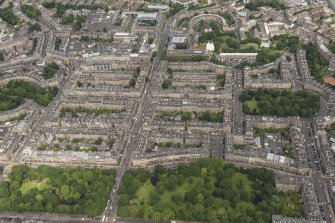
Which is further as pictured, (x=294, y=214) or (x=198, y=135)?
(x=198, y=135)

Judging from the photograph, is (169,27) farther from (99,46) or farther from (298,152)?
(298,152)

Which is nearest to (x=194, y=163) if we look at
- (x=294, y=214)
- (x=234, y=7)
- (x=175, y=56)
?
(x=294, y=214)

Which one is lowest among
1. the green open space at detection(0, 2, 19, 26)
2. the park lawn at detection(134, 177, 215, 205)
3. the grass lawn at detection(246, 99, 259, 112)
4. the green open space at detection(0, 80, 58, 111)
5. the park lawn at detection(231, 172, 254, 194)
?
the grass lawn at detection(246, 99, 259, 112)

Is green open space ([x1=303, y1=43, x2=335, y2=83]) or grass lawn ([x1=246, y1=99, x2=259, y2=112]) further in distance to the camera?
green open space ([x1=303, y1=43, x2=335, y2=83])

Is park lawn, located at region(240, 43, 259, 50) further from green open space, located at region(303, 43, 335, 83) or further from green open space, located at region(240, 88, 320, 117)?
green open space, located at region(240, 88, 320, 117)

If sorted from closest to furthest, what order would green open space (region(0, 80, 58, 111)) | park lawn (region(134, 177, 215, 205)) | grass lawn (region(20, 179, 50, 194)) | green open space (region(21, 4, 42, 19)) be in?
1. park lawn (region(134, 177, 215, 205))
2. grass lawn (region(20, 179, 50, 194))
3. green open space (region(0, 80, 58, 111))
4. green open space (region(21, 4, 42, 19))

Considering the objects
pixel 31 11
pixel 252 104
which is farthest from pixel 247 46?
pixel 31 11

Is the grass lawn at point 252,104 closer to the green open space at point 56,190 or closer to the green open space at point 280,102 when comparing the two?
the green open space at point 280,102

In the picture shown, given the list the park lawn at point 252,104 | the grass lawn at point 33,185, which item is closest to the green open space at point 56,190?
the grass lawn at point 33,185

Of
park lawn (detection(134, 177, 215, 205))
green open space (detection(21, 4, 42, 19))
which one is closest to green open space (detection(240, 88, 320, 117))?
park lawn (detection(134, 177, 215, 205))
